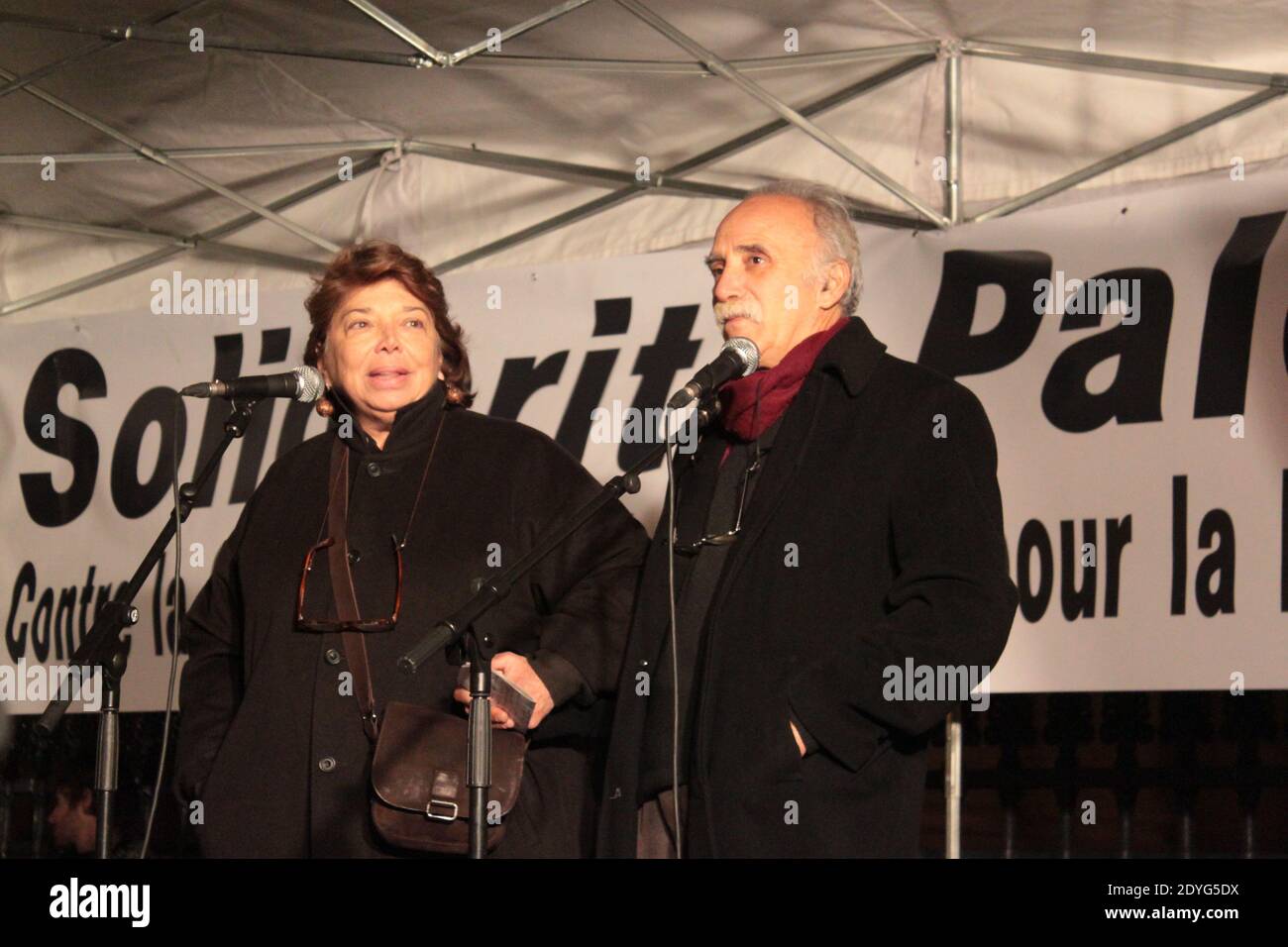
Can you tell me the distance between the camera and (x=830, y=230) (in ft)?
10.7

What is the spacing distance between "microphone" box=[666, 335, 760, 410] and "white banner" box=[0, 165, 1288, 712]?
6.14 feet

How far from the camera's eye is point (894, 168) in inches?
202

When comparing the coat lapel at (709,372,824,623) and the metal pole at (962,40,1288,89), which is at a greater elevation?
the metal pole at (962,40,1288,89)

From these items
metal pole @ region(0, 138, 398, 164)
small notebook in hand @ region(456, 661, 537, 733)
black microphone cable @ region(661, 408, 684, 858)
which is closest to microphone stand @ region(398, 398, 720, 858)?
black microphone cable @ region(661, 408, 684, 858)

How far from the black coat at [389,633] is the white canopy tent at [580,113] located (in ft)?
5.34

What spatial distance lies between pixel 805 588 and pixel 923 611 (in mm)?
222

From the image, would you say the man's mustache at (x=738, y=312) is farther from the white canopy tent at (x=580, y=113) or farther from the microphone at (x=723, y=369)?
the white canopy tent at (x=580, y=113)

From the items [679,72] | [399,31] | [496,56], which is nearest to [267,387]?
[399,31]

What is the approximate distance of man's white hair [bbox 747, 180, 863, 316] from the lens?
3232mm

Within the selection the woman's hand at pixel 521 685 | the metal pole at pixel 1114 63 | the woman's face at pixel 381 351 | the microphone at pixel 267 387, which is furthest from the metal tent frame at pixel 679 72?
the woman's hand at pixel 521 685

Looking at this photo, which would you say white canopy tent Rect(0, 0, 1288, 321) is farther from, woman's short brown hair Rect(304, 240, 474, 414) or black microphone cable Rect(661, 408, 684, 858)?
black microphone cable Rect(661, 408, 684, 858)

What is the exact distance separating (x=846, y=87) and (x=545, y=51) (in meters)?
0.91

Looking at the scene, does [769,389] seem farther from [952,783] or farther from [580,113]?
[580,113]
